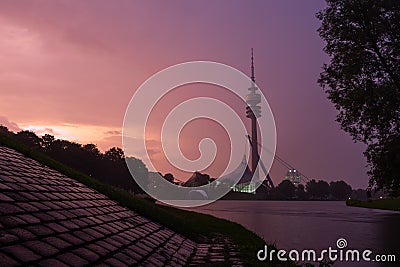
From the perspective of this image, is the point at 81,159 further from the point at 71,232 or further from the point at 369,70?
the point at 71,232

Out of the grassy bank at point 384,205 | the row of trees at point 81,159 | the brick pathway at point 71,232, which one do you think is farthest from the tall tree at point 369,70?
the row of trees at point 81,159

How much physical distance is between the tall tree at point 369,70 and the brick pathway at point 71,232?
37.7ft

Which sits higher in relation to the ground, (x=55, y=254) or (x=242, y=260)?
(x=55, y=254)

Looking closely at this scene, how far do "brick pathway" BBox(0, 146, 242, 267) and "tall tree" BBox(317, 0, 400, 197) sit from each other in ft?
37.7

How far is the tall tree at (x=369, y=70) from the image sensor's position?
62.2 feet

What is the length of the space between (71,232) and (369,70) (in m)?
17.1

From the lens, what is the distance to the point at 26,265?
169 inches

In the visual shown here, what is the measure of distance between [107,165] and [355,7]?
6237cm

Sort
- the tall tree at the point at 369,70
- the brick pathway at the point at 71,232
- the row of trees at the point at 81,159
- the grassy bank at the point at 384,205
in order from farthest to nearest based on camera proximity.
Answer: the row of trees at the point at 81,159
the grassy bank at the point at 384,205
the tall tree at the point at 369,70
the brick pathway at the point at 71,232

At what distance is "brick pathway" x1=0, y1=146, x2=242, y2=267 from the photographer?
4871 mm

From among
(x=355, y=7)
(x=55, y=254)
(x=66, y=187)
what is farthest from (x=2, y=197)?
(x=355, y=7)

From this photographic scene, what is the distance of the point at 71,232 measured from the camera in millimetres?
6066

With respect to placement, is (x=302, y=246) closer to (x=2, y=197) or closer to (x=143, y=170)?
(x=2, y=197)

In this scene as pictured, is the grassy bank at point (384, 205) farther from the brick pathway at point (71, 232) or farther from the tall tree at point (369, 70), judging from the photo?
the brick pathway at point (71, 232)
